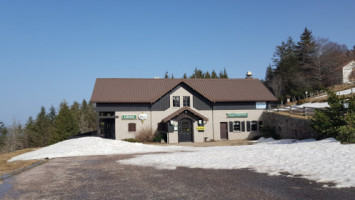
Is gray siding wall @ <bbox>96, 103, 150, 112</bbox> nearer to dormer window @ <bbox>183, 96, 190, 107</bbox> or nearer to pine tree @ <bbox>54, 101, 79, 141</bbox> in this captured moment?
dormer window @ <bbox>183, 96, 190, 107</bbox>

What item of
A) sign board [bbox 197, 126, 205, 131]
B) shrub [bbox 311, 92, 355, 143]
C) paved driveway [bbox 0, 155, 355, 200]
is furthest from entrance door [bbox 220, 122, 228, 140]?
paved driveway [bbox 0, 155, 355, 200]

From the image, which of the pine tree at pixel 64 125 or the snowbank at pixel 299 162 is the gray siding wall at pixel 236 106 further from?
the pine tree at pixel 64 125

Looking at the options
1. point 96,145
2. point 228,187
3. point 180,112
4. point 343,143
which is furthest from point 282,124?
point 228,187

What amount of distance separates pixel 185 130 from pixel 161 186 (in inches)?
856

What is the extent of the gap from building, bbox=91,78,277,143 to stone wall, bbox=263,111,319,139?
1904 mm

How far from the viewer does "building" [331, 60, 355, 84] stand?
5766cm

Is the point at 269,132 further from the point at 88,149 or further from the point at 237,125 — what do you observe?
the point at 88,149

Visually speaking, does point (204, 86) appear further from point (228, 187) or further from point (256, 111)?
point (228, 187)

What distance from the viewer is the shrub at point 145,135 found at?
102 feet

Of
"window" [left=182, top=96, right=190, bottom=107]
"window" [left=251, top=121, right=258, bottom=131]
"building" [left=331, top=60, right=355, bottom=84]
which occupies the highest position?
"building" [left=331, top=60, right=355, bottom=84]

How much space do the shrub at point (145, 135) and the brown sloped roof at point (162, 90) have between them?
3.32m

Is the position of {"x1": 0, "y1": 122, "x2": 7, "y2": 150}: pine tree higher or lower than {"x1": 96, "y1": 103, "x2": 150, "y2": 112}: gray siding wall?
lower

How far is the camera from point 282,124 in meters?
29.2

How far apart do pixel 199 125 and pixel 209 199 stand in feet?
78.1
